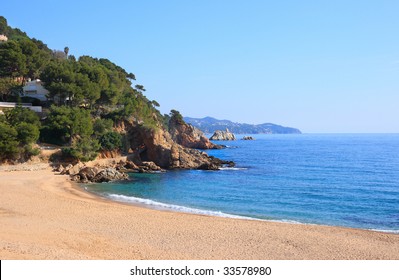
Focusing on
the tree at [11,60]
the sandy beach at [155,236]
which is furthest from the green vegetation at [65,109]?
the sandy beach at [155,236]

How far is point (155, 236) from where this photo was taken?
59.1 ft

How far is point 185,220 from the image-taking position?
865 inches

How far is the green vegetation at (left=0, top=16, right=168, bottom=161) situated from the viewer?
41.9 meters

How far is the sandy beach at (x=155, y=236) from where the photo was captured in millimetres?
15117

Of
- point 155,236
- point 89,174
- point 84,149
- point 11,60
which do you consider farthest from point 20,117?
point 155,236

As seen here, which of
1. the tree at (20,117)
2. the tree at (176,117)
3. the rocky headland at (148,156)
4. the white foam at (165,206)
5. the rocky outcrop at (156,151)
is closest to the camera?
the white foam at (165,206)

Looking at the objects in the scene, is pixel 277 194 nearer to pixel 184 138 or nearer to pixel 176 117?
pixel 184 138

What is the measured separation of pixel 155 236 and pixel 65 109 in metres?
33.8

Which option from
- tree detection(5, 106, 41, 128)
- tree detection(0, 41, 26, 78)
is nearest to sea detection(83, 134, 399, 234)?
tree detection(5, 106, 41, 128)

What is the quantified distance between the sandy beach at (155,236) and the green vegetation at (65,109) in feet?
59.1

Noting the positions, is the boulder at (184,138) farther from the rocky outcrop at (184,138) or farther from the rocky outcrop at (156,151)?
the rocky outcrop at (156,151)

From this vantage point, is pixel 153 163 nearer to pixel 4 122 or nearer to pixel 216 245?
pixel 4 122

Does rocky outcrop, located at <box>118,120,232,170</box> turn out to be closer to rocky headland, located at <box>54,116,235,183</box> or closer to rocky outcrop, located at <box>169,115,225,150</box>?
rocky headland, located at <box>54,116,235,183</box>

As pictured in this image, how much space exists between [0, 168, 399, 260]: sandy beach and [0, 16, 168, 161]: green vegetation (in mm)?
17999
